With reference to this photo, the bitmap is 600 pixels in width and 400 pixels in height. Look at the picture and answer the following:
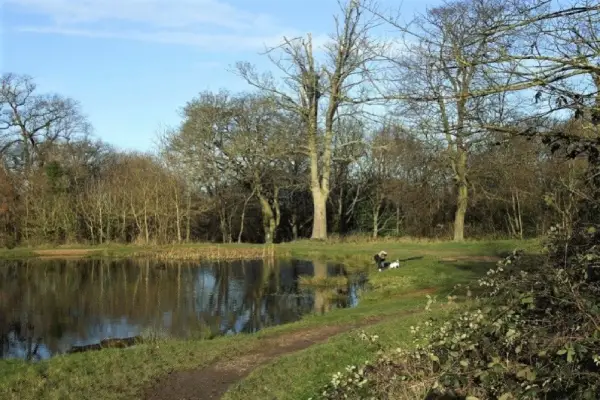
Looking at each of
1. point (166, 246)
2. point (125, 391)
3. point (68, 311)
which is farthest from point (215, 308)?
point (166, 246)

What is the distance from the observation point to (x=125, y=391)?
322 inches

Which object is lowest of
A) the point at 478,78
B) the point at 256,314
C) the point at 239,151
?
the point at 256,314

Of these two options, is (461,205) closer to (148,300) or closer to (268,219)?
(268,219)

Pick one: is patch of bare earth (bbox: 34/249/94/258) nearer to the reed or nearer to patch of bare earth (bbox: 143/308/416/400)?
the reed

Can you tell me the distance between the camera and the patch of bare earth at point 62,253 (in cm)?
3294

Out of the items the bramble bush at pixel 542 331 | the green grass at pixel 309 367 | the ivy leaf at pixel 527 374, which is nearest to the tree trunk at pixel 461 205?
the green grass at pixel 309 367

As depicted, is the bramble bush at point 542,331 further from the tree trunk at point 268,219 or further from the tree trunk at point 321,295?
the tree trunk at point 268,219

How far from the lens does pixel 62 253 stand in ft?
110

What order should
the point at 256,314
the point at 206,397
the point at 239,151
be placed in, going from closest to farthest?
the point at 206,397, the point at 256,314, the point at 239,151

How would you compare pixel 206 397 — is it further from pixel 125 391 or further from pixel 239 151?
pixel 239 151

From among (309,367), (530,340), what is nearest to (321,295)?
(309,367)

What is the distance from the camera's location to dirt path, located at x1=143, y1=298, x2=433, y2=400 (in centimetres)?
813

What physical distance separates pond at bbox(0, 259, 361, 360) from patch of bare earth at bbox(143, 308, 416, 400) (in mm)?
2718

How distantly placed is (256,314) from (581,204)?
43.7 ft
